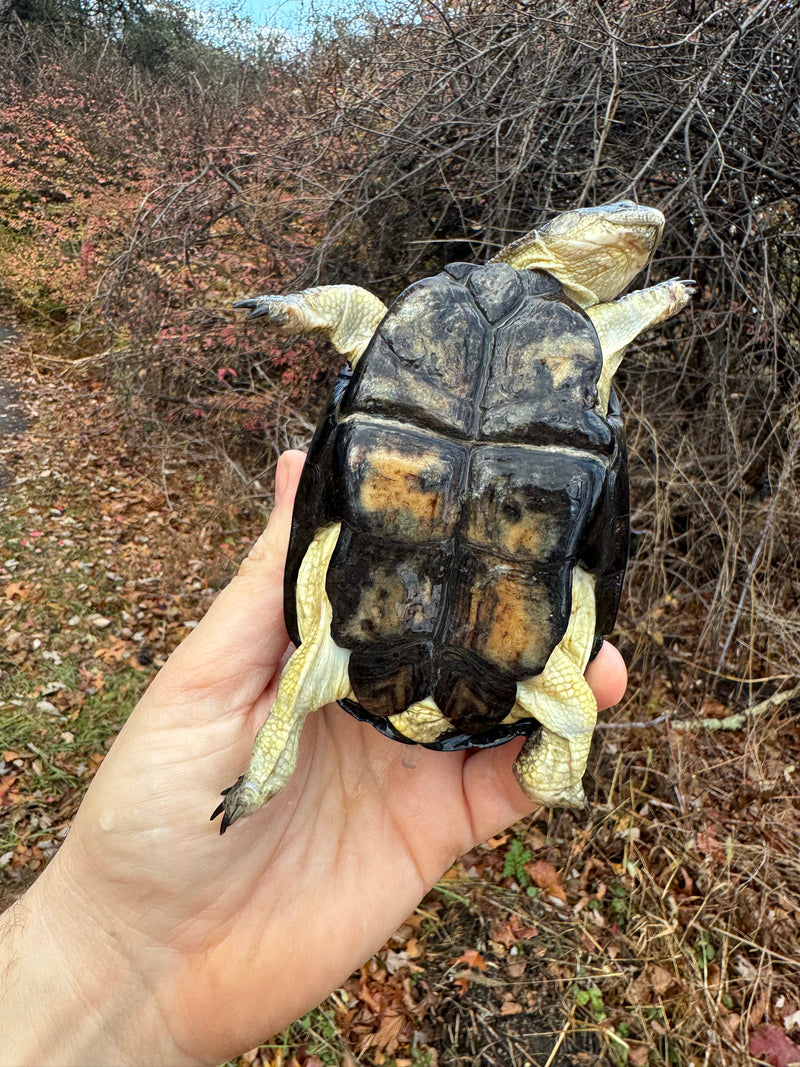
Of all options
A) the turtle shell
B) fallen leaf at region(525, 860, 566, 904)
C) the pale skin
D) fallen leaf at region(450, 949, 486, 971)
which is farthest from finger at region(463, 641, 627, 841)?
fallen leaf at region(525, 860, 566, 904)

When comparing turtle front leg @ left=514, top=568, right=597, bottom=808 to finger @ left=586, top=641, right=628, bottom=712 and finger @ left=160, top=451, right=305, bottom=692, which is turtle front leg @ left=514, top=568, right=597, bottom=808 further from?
finger @ left=160, top=451, right=305, bottom=692

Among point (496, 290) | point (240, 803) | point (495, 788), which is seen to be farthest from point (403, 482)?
point (495, 788)

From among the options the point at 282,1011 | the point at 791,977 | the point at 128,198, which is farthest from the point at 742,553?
the point at 128,198

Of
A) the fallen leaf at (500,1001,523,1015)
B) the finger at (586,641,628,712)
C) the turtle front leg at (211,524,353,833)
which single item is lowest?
the fallen leaf at (500,1001,523,1015)

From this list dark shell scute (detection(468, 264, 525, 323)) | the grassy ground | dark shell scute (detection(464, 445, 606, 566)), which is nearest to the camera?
dark shell scute (detection(464, 445, 606, 566))

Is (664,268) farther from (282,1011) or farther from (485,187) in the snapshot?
(282,1011)

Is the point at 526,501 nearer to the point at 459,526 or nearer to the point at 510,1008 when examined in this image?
the point at 459,526

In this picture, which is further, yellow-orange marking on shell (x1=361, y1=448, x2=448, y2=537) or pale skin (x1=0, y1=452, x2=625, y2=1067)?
pale skin (x1=0, y1=452, x2=625, y2=1067)
